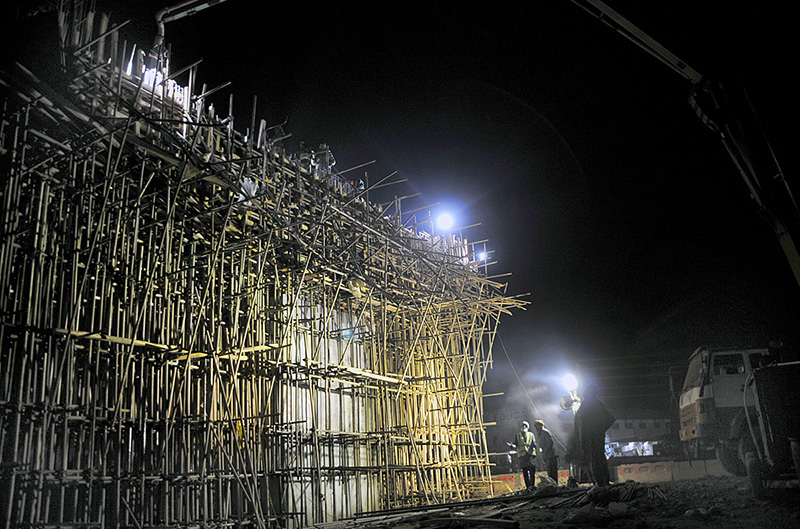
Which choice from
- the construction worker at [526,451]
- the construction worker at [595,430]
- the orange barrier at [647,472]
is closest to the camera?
the construction worker at [595,430]

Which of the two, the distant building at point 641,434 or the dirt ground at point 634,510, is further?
the distant building at point 641,434

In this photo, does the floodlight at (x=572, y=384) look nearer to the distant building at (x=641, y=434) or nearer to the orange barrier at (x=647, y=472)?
the distant building at (x=641, y=434)

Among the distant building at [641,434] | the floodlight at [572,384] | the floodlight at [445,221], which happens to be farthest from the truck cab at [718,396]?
the floodlight at [445,221]

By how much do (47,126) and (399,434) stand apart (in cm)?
1052

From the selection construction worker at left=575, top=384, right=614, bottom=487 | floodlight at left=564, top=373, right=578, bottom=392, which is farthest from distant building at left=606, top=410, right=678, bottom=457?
construction worker at left=575, top=384, right=614, bottom=487

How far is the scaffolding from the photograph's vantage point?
875cm

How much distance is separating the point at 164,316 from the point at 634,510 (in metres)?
8.22

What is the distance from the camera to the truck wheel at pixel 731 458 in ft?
41.5

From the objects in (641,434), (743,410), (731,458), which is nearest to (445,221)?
(731,458)

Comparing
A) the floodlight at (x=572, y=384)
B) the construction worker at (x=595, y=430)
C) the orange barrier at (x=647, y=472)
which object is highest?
the floodlight at (x=572, y=384)

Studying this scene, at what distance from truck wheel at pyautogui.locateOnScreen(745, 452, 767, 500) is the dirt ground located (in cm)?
11

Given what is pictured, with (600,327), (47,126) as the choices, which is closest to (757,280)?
(600,327)

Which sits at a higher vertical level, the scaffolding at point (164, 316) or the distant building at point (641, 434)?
the scaffolding at point (164, 316)

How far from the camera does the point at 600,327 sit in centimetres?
3784
